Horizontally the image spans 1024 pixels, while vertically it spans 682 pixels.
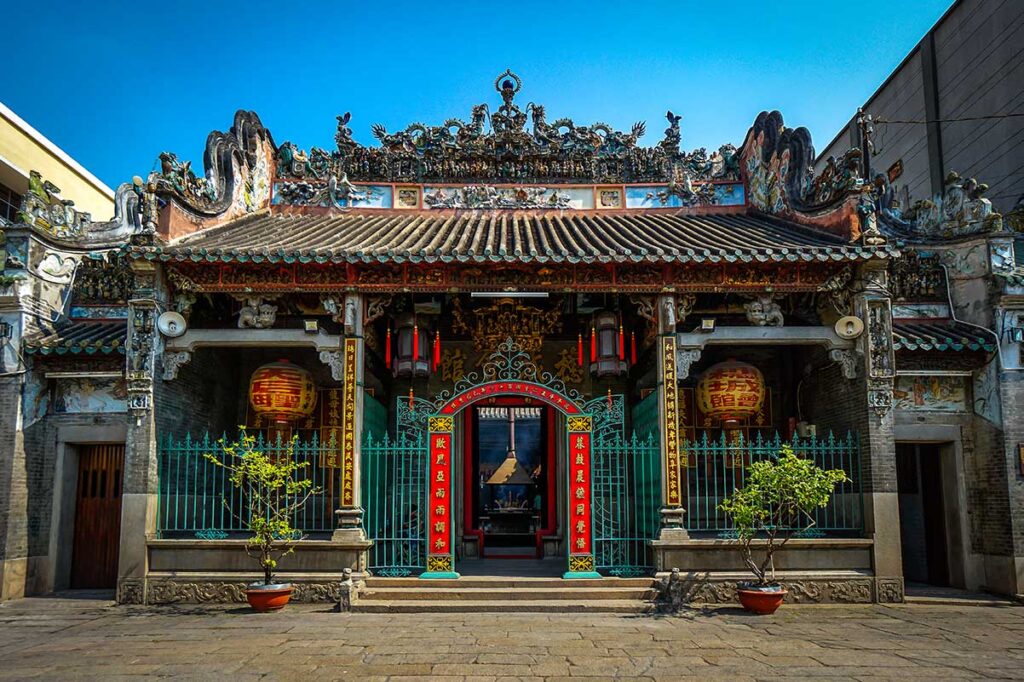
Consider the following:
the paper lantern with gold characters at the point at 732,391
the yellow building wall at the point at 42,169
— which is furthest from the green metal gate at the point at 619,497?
the yellow building wall at the point at 42,169

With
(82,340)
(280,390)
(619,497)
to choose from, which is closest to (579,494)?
(619,497)

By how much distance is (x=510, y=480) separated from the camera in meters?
15.4

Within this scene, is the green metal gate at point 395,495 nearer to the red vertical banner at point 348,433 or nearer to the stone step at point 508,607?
the red vertical banner at point 348,433

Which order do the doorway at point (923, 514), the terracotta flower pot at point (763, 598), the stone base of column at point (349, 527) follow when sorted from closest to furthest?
the terracotta flower pot at point (763, 598)
the stone base of column at point (349, 527)
the doorway at point (923, 514)

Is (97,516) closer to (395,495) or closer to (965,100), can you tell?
(395,495)

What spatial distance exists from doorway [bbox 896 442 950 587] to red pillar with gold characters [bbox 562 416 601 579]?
14.5ft

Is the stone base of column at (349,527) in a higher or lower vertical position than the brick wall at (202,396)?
lower

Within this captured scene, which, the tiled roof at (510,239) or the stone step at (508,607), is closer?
the stone step at (508,607)

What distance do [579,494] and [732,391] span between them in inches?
97.8

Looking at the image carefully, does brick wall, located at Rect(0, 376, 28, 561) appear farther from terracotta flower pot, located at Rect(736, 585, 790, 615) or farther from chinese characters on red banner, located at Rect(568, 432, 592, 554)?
terracotta flower pot, located at Rect(736, 585, 790, 615)

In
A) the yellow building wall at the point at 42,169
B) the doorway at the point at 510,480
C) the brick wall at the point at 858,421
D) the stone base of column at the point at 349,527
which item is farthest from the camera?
the yellow building wall at the point at 42,169

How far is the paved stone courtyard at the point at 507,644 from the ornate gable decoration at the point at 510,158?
736 centimetres

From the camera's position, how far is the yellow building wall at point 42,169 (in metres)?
16.0

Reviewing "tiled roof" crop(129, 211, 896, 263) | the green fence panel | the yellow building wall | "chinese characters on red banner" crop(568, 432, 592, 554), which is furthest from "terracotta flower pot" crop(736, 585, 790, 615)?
the yellow building wall
